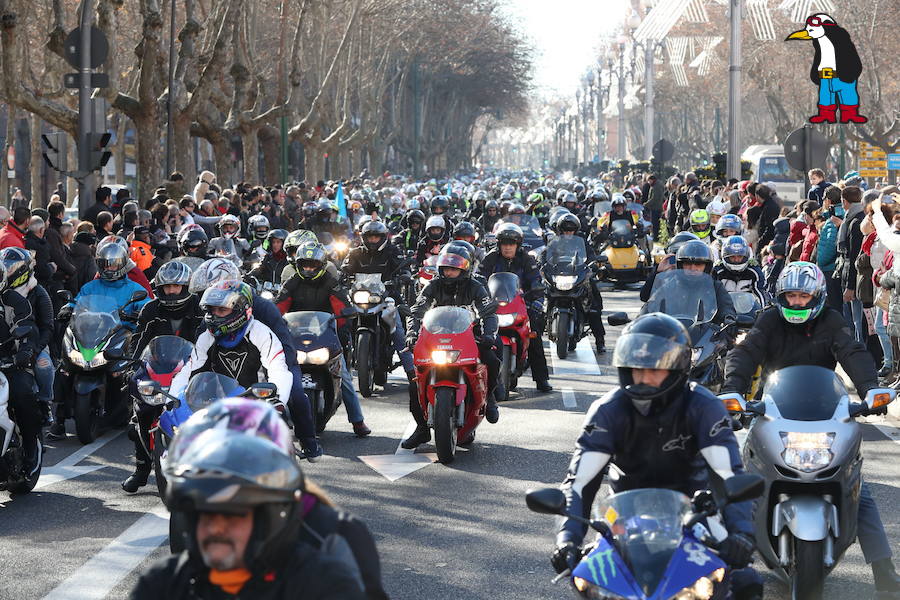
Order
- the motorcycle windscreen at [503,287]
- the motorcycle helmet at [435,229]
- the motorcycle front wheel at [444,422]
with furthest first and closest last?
the motorcycle helmet at [435,229], the motorcycle windscreen at [503,287], the motorcycle front wheel at [444,422]

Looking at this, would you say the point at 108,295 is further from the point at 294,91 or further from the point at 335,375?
the point at 294,91

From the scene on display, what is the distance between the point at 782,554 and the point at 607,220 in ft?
67.1

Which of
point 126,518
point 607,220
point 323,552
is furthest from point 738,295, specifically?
point 607,220

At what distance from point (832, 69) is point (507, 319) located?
1425 centimetres

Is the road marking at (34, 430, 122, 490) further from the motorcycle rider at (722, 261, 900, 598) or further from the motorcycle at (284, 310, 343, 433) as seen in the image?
the motorcycle rider at (722, 261, 900, 598)

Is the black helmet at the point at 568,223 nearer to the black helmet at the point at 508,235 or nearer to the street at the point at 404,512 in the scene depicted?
the black helmet at the point at 508,235

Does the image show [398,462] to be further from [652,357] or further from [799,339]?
[652,357]

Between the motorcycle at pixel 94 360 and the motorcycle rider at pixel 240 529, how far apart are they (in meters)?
8.27

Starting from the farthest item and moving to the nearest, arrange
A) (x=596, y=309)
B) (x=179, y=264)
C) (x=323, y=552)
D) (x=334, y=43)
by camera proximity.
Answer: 1. (x=334, y=43)
2. (x=596, y=309)
3. (x=179, y=264)
4. (x=323, y=552)

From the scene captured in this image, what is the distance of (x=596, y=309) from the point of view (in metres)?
18.0

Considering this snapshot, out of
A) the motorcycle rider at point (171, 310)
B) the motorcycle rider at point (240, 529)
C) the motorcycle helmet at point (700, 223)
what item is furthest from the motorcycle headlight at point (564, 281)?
the motorcycle rider at point (240, 529)

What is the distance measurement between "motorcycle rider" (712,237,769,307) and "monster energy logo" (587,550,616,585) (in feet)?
27.9

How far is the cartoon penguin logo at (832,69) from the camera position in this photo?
24.8 metres

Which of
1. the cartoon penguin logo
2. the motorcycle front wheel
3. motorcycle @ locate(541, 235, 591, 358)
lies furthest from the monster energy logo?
the cartoon penguin logo
